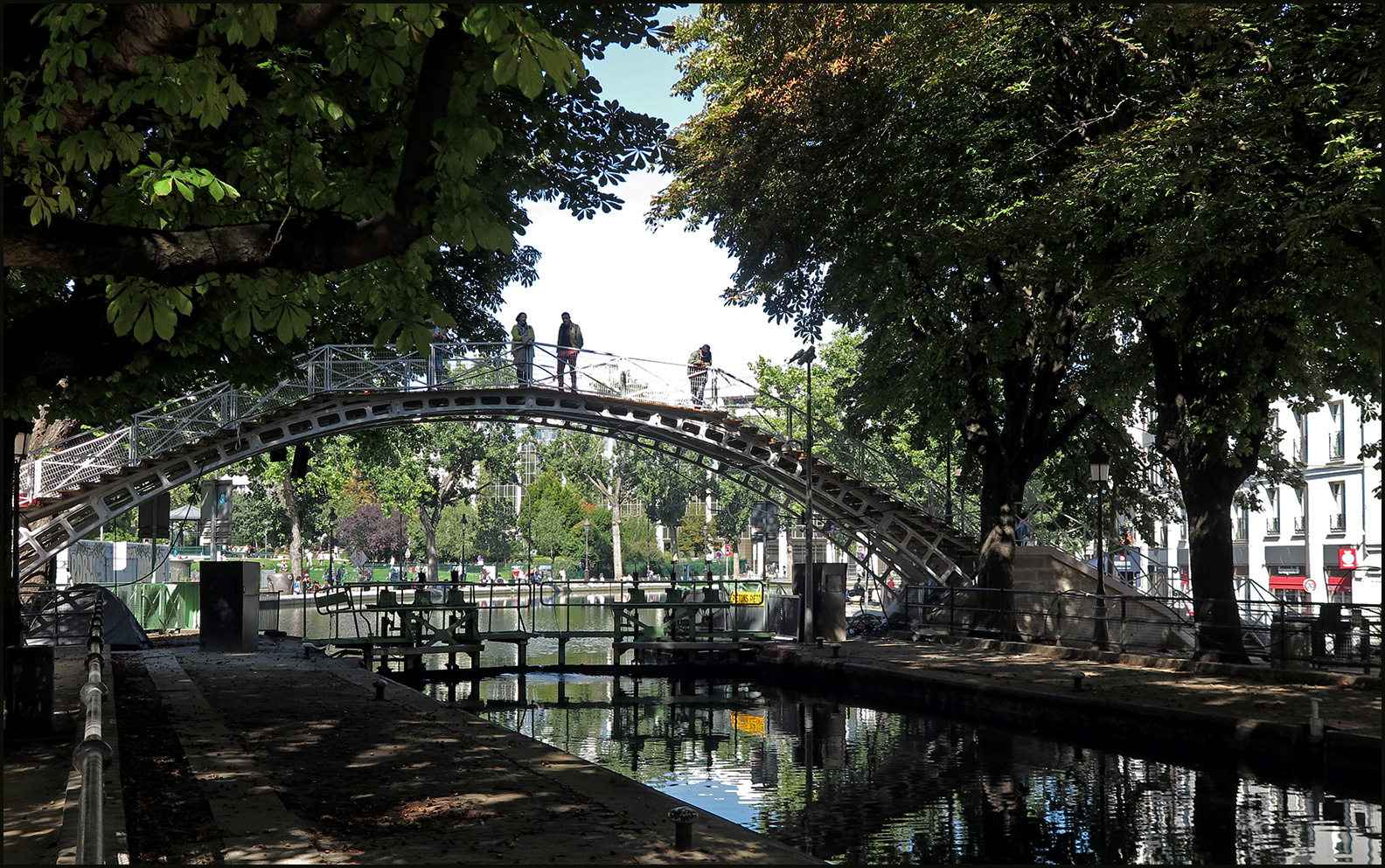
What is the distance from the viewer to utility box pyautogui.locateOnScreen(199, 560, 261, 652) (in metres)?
21.5

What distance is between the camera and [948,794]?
12.2m

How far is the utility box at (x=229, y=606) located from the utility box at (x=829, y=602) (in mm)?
11810

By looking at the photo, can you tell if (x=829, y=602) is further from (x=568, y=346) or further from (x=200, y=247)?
(x=200, y=247)

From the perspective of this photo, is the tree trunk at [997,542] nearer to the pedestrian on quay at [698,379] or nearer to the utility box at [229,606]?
the pedestrian on quay at [698,379]

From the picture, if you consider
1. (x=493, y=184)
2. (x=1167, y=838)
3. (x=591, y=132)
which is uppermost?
(x=591, y=132)

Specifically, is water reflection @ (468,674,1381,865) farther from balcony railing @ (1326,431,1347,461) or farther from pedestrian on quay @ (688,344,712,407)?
balcony railing @ (1326,431,1347,461)

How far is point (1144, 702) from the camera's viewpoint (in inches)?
589

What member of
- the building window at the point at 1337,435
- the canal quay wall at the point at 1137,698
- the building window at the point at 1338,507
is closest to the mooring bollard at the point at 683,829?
the canal quay wall at the point at 1137,698

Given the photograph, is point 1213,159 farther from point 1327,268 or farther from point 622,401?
point 622,401

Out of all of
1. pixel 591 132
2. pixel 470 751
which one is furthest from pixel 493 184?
pixel 470 751

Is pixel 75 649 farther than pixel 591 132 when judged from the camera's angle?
Yes

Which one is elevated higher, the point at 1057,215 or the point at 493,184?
the point at 1057,215

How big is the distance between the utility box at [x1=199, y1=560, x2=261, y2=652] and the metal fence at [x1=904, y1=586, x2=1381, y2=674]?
15.1 meters

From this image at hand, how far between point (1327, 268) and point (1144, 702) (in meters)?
6.26
